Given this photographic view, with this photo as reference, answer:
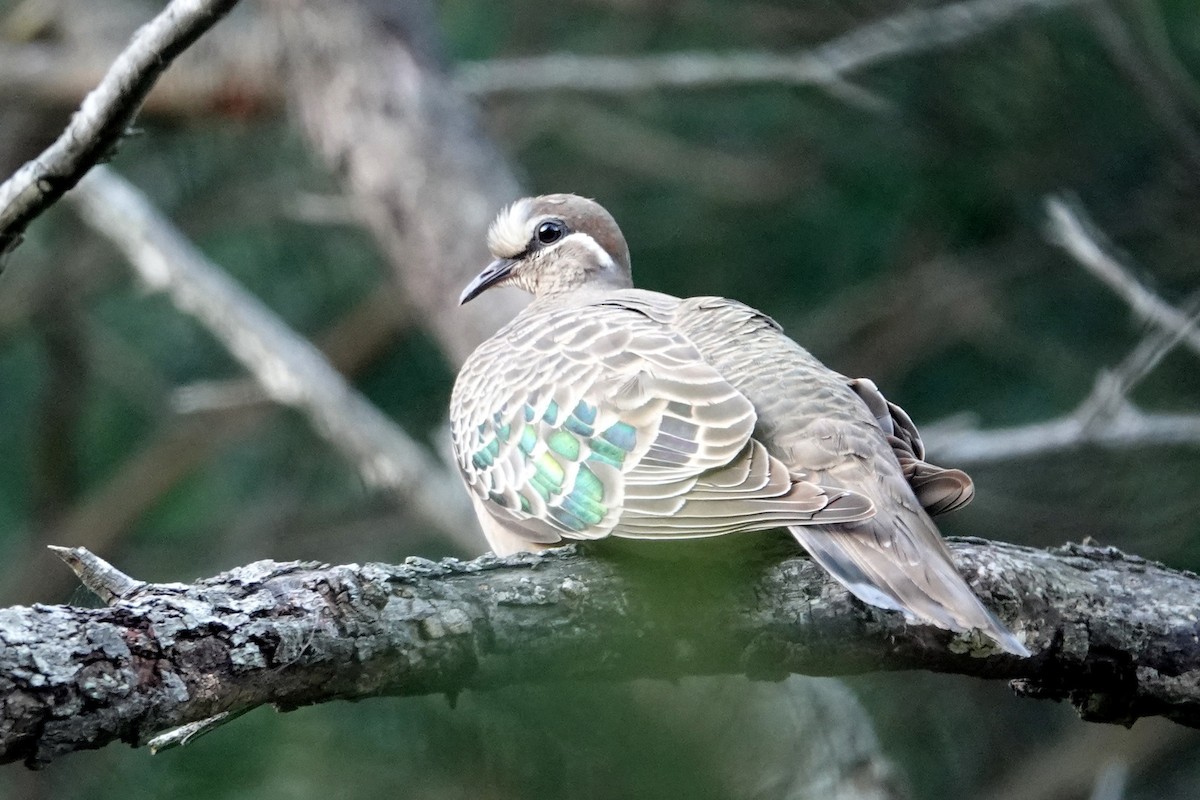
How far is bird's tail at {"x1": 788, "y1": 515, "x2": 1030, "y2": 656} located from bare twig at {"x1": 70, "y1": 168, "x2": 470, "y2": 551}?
2.45 metres

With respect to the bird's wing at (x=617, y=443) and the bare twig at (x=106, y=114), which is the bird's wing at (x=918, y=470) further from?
the bare twig at (x=106, y=114)

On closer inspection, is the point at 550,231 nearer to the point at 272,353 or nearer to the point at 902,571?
the point at 272,353

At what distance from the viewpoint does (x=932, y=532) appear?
6.86 ft

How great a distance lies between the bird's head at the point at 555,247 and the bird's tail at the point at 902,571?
5.16ft

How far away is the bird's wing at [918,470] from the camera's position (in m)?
2.26

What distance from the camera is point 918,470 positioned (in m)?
2.31

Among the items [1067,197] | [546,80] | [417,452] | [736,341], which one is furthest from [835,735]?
[546,80]

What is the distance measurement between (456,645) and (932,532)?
0.76 m

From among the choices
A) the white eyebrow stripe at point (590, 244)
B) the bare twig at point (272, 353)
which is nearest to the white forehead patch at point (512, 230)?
the white eyebrow stripe at point (590, 244)

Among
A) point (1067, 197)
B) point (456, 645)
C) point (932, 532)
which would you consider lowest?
point (456, 645)

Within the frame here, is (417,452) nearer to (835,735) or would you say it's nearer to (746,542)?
(835,735)

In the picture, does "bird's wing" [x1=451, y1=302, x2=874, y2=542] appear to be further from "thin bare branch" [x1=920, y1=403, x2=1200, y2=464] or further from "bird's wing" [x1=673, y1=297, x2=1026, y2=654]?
"thin bare branch" [x1=920, y1=403, x2=1200, y2=464]

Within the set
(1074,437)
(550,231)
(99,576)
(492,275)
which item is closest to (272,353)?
(492,275)

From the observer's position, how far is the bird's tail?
6.15 ft
